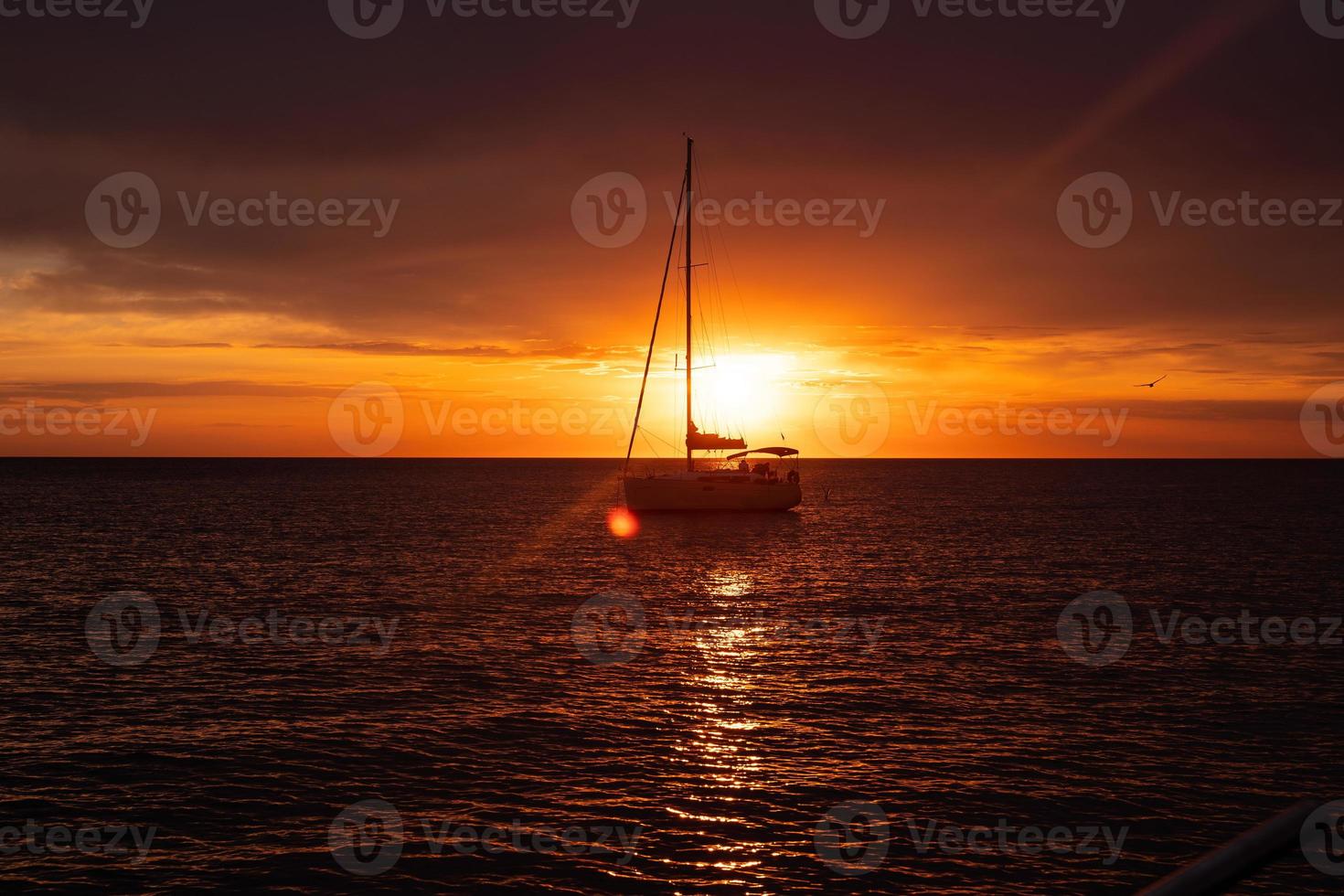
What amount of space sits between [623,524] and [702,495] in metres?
12.3

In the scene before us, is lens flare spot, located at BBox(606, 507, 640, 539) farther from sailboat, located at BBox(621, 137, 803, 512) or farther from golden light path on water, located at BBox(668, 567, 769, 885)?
golden light path on water, located at BBox(668, 567, 769, 885)

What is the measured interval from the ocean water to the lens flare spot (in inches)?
1082

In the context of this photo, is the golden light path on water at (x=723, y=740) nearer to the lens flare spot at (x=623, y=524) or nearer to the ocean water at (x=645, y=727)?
the ocean water at (x=645, y=727)

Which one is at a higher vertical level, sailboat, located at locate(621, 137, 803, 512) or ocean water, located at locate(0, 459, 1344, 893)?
sailboat, located at locate(621, 137, 803, 512)

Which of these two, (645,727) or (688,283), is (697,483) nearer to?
(688,283)

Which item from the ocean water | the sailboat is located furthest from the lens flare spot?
the ocean water

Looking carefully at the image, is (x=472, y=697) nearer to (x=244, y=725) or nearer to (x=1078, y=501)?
(x=244, y=725)

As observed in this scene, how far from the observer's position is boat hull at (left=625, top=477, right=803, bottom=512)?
8594cm

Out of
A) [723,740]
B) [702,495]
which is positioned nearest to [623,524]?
[702,495]

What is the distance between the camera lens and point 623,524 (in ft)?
317

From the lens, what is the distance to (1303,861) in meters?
16.9

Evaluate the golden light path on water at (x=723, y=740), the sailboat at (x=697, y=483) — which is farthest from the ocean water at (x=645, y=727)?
the sailboat at (x=697, y=483)

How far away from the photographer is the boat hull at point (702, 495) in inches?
3383

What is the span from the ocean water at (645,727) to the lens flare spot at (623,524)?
27493 millimetres
